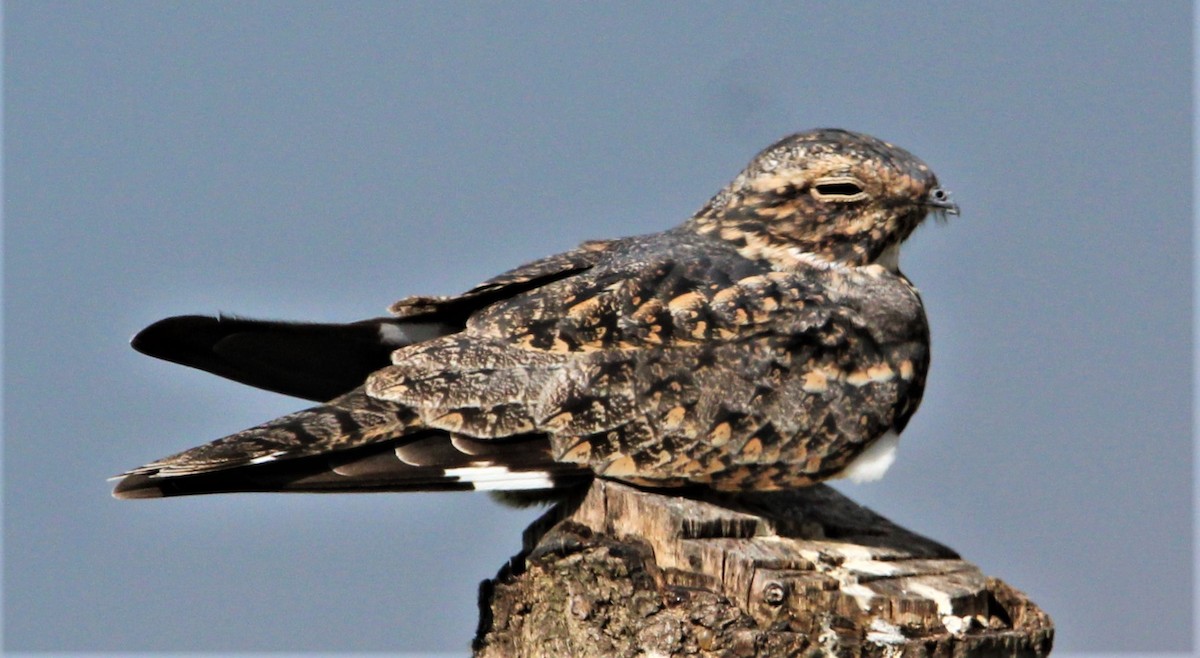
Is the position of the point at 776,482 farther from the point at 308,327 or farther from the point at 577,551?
the point at 308,327

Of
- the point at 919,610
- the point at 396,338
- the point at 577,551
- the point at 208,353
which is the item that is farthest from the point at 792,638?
the point at 208,353


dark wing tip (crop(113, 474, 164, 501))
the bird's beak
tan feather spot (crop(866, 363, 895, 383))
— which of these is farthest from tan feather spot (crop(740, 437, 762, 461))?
dark wing tip (crop(113, 474, 164, 501))

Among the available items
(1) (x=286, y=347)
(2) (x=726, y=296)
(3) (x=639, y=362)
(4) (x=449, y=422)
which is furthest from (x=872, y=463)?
(1) (x=286, y=347)

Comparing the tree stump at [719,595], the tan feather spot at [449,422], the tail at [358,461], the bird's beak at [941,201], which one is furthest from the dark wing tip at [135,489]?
the bird's beak at [941,201]

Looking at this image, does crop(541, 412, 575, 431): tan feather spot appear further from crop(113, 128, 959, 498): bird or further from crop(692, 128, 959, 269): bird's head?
crop(692, 128, 959, 269): bird's head

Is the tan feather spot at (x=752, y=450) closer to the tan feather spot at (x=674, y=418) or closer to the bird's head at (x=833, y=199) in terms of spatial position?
the tan feather spot at (x=674, y=418)

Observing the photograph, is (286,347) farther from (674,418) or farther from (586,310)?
(674,418)
